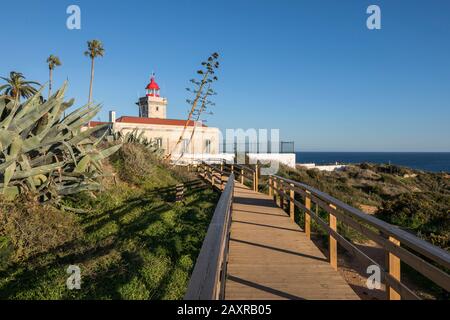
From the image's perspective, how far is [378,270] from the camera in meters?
3.82

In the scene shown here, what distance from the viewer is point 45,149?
841cm

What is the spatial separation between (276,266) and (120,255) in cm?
392

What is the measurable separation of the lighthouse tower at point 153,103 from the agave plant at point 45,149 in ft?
133

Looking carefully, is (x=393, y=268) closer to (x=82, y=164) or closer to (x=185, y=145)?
(x=82, y=164)

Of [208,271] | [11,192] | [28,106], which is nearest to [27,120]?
[28,106]

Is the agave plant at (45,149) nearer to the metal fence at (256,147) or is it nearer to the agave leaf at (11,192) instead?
the agave leaf at (11,192)

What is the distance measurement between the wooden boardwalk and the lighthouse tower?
43584 millimetres

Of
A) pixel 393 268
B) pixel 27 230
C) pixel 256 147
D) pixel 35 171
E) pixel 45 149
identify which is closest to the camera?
pixel 393 268

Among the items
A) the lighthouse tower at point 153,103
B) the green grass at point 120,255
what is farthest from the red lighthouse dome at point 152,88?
the green grass at point 120,255

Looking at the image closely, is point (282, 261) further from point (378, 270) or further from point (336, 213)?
point (378, 270)

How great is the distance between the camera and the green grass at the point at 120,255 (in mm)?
6168

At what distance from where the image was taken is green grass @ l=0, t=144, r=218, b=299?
6168mm
